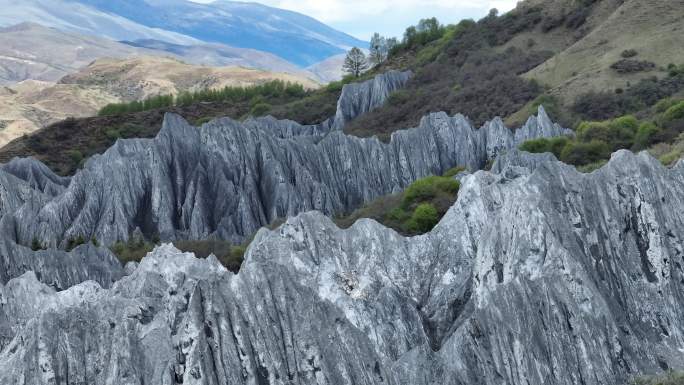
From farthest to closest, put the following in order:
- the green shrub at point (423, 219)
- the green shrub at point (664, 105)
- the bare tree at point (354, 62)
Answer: the bare tree at point (354, 62)
the green shrub at point (664, 105)
the green shrub at point (423, 219)

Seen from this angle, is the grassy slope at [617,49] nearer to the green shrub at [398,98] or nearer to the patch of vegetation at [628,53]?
the patch of vegetation at [628,53]

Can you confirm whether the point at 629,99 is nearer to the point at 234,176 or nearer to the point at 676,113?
the point at 676,113

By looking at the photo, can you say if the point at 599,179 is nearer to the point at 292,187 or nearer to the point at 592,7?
the point at 292,187

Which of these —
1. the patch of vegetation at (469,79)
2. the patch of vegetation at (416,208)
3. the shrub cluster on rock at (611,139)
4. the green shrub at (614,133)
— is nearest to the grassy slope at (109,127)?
the patch of vegetation at (469,79)

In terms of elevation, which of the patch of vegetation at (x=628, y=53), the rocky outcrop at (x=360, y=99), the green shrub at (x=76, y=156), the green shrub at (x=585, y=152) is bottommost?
the green shrub at (x=76, y=156)

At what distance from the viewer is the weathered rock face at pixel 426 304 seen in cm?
2369

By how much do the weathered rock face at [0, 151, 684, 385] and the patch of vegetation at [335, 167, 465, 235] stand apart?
1107 centimetres

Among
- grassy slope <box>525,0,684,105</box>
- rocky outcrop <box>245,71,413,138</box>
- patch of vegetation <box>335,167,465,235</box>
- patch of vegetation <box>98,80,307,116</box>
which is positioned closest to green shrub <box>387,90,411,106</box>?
rocky outcrop <box>245,71,413,138</box>

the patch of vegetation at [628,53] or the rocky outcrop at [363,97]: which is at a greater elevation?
the patch of vegetation at [628,53]

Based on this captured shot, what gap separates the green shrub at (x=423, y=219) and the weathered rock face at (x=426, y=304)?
10.6m

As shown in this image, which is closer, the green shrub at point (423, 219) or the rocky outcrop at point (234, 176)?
the green shrub at point (423, 219)

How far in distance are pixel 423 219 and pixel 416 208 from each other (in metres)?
2.67

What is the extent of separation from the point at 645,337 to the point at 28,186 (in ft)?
166

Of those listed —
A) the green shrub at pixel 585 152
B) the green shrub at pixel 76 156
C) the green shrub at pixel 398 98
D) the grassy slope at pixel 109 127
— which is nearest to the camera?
the green shrub at pixel 585 152
